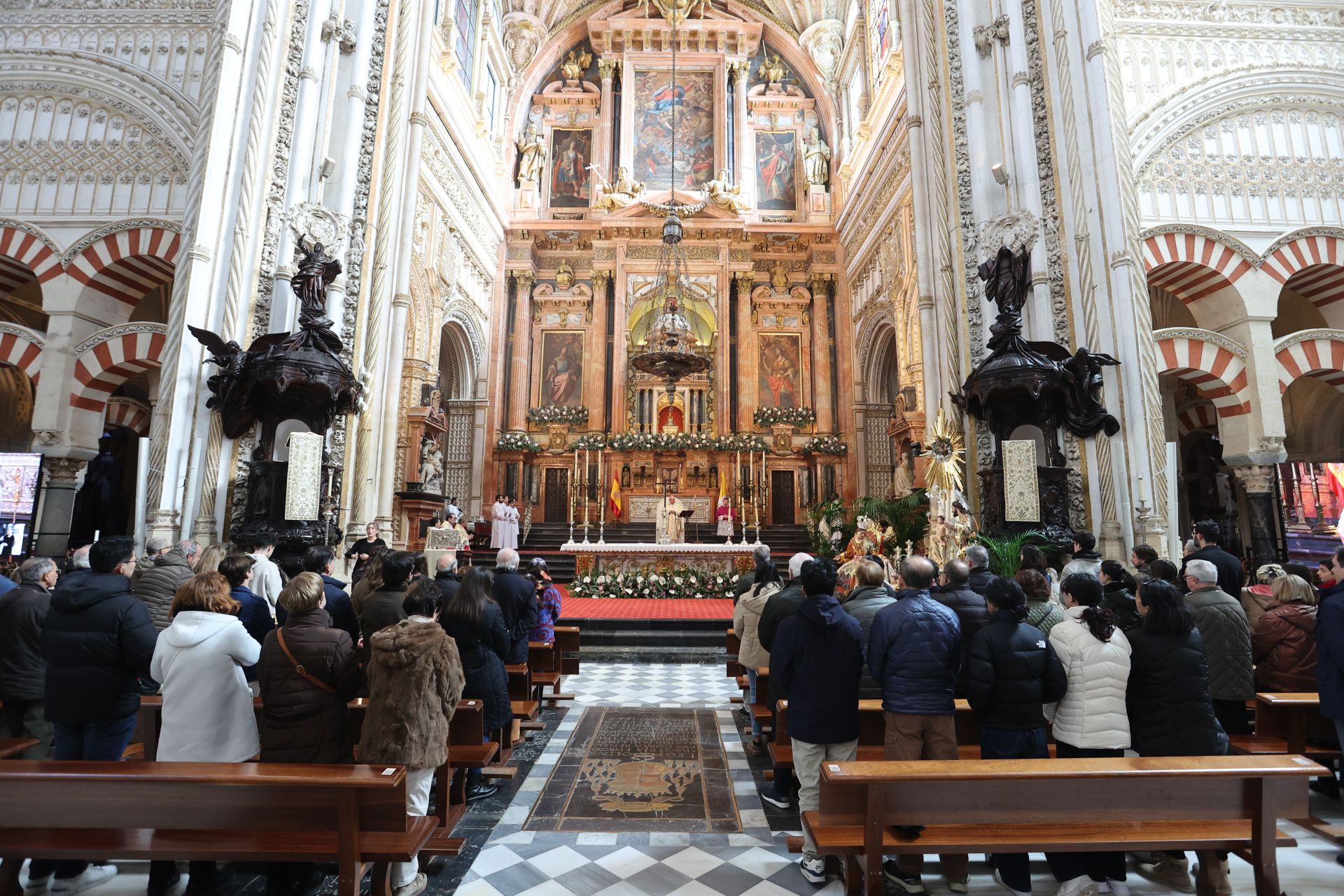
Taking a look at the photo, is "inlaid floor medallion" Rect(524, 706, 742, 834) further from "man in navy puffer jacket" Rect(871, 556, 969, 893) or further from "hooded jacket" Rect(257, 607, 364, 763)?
"hooded jacket" Rect(257, 607, 364, 763)

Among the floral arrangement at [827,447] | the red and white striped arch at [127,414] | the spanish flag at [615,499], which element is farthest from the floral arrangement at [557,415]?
the red and white striped arch at [127,414]

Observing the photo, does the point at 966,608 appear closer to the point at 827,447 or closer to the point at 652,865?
the point at 652,865

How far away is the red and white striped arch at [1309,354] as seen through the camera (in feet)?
33.7

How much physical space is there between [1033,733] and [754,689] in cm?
221

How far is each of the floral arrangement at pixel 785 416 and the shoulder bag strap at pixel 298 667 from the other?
1746cm

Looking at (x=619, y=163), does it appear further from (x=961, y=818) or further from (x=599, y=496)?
(x=961, y=818)

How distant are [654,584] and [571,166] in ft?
49.1

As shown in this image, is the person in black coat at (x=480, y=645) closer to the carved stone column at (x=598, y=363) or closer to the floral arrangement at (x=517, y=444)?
the floral arrangement at (x=517, y=444)

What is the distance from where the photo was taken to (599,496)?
1800 centimetres

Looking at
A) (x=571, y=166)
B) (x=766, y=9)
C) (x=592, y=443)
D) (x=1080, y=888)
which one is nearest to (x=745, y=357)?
(x=592, y=443)

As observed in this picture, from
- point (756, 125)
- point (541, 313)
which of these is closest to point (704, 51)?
point (756, 125)

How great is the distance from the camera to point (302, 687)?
306 centimetres

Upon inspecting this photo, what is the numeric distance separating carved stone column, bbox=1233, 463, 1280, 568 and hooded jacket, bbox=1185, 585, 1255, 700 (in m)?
7.72

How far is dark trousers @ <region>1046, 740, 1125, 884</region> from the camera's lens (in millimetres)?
3045
